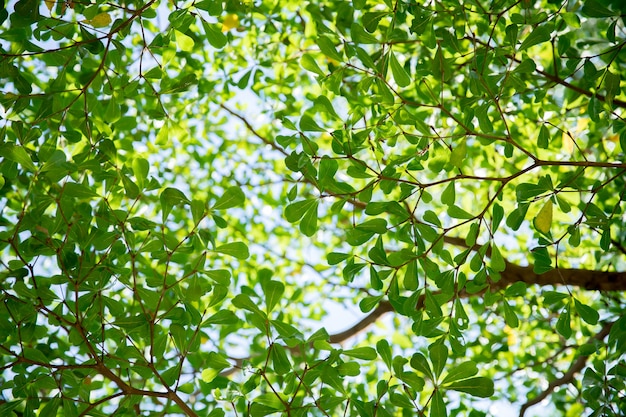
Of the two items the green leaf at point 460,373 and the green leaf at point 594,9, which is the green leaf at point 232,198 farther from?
the green leaf at point 594,9

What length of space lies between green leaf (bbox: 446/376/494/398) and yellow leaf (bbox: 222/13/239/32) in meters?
1.40

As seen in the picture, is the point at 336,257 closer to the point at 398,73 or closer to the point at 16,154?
the point at 398,73

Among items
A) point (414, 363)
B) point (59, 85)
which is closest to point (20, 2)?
point (59, 85)

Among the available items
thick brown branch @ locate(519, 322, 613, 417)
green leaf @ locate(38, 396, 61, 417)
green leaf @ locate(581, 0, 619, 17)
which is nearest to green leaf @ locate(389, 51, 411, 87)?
green leaf @ locate(581, 0, 619, 17)

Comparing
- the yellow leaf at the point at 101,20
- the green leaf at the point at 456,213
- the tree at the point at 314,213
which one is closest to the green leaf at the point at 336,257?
the tree at the point at 314,213

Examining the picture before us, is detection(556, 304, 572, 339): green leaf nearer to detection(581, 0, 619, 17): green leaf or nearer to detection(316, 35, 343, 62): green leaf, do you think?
detection(581, 0, 619, 17): green leaf

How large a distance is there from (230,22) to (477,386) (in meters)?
1.45

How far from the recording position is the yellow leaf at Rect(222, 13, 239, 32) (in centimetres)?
200

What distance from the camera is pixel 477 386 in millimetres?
1060

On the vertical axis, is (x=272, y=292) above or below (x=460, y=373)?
above

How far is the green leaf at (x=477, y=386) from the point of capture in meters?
1.05

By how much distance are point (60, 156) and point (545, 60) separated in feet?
5.29

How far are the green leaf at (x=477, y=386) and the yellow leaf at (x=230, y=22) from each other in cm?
140

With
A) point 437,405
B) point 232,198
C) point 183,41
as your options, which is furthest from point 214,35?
point 437,405
